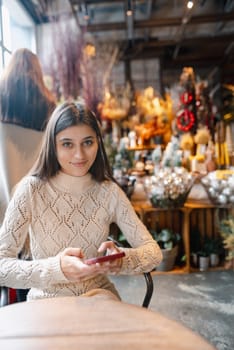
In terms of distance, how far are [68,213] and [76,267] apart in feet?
0.85

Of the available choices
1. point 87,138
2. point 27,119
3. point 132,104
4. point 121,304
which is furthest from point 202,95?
point 121,304

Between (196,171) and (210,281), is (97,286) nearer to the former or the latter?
A: (210,281)

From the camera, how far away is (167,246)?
9.27 ft

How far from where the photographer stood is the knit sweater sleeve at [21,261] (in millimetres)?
966

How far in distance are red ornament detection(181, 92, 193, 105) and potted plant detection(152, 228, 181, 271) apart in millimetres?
→ 1920

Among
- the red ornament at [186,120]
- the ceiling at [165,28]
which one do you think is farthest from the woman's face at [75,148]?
the ceiling at [165,28]

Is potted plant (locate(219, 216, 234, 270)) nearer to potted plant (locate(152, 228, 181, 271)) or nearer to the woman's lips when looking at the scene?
potted plant (locate(152, 228, 181, 271))

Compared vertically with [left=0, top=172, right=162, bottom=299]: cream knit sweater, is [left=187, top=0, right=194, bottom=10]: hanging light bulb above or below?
above

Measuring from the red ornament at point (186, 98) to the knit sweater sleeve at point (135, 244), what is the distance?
320 centimetres

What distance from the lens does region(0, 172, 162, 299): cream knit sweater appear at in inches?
39.5

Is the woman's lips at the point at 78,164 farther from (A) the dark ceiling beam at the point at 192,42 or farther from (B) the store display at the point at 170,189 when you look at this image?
(A) the dark ceiling beam at the point at 192,42

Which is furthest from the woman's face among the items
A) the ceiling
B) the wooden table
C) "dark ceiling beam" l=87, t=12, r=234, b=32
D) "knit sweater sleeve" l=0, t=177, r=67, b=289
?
"dark ceiling beam" l=87, t=12, r=234, b=32

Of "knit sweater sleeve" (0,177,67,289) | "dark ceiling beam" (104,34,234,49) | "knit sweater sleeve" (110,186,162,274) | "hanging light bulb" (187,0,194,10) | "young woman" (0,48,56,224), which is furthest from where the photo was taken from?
"dark ceiling beam" (104,34,234,49)

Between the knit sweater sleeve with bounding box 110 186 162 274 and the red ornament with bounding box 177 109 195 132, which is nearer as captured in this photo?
the knit sweater sleeve with bounding box 110 186 162 274
